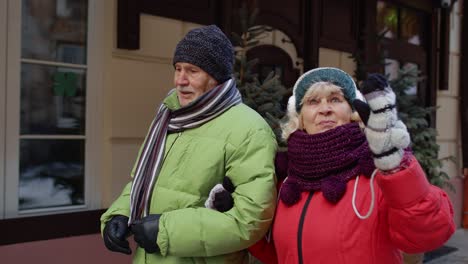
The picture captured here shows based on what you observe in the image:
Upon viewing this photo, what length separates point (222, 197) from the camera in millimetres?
2037

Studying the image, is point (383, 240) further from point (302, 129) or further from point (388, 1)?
point (388, 1)

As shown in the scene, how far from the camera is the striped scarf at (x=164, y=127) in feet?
7.23

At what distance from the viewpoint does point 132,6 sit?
14.4 feet

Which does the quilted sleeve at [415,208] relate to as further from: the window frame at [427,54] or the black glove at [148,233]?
the window frame at [427,54]

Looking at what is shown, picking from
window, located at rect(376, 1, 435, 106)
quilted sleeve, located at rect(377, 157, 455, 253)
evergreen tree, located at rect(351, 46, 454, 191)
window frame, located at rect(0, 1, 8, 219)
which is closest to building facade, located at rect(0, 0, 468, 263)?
window frame, located at rect(0, 1, 8, 219)

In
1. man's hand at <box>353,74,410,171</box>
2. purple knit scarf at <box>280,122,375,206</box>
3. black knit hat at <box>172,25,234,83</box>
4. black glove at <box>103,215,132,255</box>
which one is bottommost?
black glove at <box>103,215,132,255</box>

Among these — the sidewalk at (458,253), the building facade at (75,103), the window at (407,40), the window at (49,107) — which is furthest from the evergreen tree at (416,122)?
the window at (49,107)

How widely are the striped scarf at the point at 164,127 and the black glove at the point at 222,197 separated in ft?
0.92

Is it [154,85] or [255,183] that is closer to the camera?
[255,183]

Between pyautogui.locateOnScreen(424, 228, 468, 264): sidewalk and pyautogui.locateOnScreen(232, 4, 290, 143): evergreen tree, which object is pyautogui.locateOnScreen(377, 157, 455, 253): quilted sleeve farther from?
pyautogui.locateOnScreen(424, 228, 468, 264): sidewalk

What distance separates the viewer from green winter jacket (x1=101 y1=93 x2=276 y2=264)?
6.66 feet

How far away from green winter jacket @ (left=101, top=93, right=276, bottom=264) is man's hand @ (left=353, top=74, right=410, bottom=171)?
1.74ft

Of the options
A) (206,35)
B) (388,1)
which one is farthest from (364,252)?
(388,1)

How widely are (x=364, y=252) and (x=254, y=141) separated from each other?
582 millimetres
